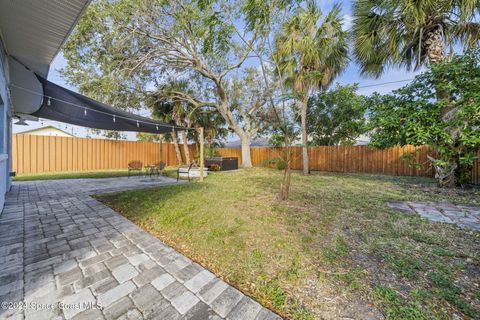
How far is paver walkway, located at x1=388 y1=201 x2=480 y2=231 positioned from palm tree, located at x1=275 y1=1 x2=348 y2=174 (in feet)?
7.40

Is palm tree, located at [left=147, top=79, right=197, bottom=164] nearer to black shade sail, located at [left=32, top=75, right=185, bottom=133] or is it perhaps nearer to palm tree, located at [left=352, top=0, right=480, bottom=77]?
black shade sail, located at [left=32, top=75, right=185, bottom=133]

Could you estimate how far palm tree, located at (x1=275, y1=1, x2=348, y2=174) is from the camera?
448 cm

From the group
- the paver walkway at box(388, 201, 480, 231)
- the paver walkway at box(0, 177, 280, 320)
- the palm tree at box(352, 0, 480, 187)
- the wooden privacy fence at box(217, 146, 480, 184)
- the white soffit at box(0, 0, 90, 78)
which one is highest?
the palm tree at box(352, 0, 480, 187)

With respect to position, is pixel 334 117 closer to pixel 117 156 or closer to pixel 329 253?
pixel 329 253

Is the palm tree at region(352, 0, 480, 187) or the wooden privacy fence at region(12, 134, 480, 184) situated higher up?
the palm tree at region(352, 0, 480, 187)

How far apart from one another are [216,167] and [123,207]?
6751mm

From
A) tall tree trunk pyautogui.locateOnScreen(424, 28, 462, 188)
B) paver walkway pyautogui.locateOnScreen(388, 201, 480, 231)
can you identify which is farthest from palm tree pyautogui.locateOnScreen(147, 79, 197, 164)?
paver walkway pyautogui.locateOnScreen(388, 201, 480, 231)

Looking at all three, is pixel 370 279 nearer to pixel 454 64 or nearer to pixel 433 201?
pixel 433 201

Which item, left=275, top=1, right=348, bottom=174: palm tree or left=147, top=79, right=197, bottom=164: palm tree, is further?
left=147, top=79, right=197, bottom=164: palm tree

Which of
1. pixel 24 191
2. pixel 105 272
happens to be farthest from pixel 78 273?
pixel 24 191

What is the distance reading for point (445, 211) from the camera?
11.2ft

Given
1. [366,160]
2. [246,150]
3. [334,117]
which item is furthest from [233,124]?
[366,160]

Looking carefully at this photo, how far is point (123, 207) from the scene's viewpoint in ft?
12.1

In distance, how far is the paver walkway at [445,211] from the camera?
116 inches
